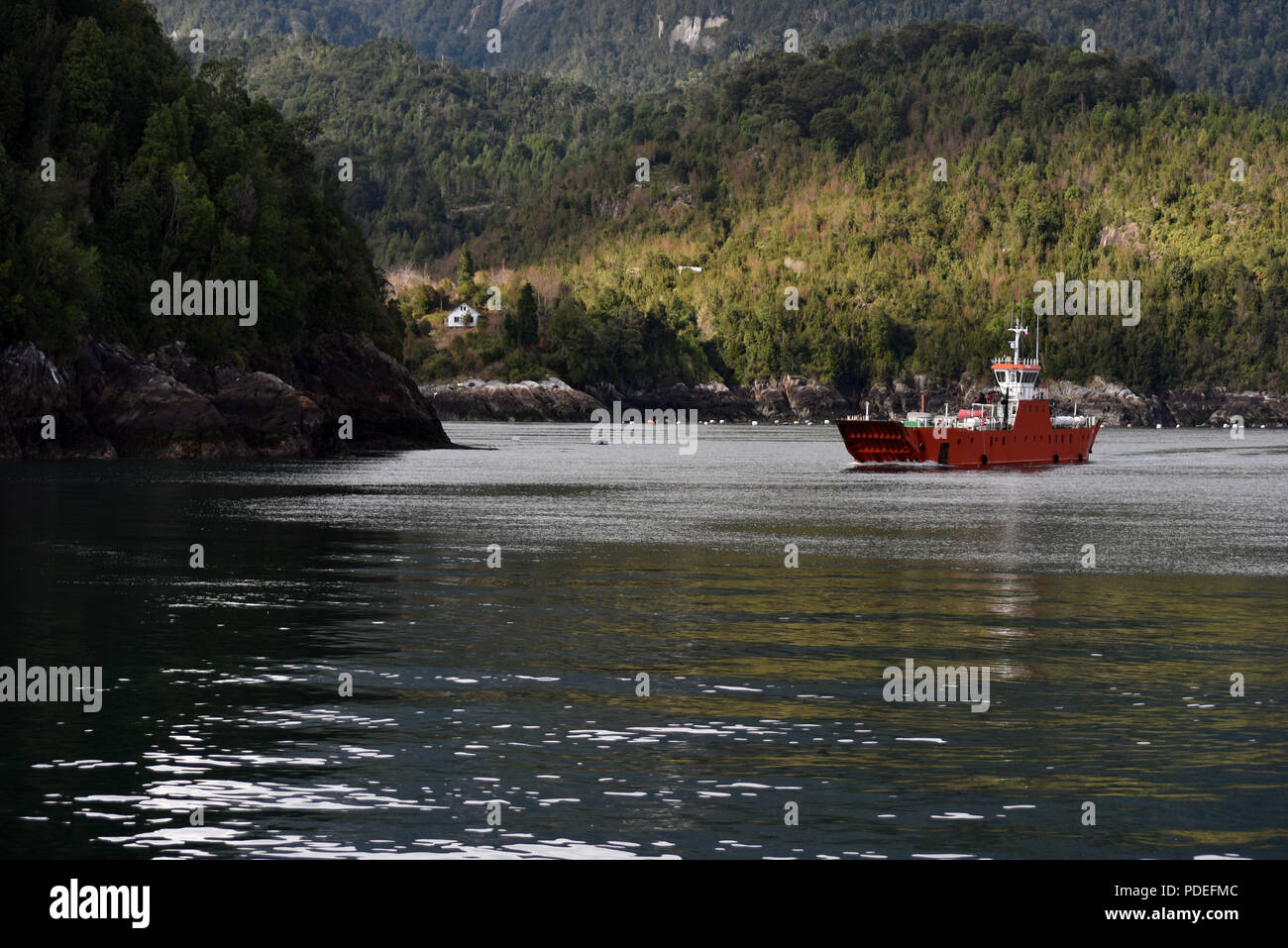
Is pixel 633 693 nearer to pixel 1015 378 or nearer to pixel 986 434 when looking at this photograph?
pixel 986 434

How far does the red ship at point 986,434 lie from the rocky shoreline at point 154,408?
53.5 metres

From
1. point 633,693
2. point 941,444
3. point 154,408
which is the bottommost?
point 633,693

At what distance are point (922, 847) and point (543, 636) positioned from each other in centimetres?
2014

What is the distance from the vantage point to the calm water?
22.5m

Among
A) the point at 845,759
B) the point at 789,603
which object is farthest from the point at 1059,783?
the point at 789,603

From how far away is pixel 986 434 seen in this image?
541 ft

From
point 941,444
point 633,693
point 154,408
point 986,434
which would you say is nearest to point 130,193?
point 154,408

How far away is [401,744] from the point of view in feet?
90.1

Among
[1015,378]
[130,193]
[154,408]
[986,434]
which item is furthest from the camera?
[1015,378]

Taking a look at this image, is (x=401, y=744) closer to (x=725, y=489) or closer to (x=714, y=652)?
(x=714, y=652)

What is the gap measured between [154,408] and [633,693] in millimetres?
117160

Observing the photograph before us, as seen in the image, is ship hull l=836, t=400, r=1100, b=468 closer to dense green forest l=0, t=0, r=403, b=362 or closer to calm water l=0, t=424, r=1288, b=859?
dense green forest l=0, t=0, r=403, b=362

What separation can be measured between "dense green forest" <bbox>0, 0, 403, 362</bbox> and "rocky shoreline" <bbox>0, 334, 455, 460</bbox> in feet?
11.4

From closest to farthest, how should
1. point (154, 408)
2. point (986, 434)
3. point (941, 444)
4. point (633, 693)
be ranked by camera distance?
point (633, 693) < point (154, 408) < point (941, 444) < point (986, 434)
